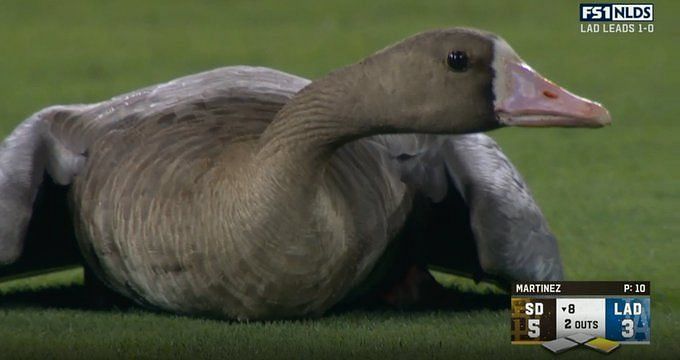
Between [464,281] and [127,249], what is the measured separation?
5.14 feet

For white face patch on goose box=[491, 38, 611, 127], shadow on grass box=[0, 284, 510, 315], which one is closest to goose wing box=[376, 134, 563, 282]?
shadow on grass box=[0, 284, 510, 315]

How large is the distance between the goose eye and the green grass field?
0.84 metres

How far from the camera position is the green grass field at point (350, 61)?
17.1 feet

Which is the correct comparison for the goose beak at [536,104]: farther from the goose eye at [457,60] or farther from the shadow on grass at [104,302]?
the shadow on grass at [104,302]

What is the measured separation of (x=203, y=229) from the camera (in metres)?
5.25

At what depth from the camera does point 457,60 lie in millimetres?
4930

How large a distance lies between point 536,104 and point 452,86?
0.25 metres

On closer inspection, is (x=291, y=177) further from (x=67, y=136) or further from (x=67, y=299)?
(x=67, y=299)

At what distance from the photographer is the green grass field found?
5.21m

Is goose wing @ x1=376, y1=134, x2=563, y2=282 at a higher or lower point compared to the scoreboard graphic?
higher

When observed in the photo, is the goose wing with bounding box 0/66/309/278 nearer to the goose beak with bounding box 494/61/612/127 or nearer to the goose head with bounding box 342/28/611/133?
the goose head with bounding box 342/28/611/133

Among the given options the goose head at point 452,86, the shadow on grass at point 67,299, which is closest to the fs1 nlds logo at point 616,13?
the goose head at point 452,86

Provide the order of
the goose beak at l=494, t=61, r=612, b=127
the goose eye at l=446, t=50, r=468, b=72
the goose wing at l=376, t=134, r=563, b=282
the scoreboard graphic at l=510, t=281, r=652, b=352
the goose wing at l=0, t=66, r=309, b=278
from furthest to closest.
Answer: the goose wing at l=376, t=134, r=563, b=282 < the goose wing at l=0, t=66, r=309, b=278 < the scoreboard graphic at l=510, t=281, r=652, b=352 < the goose eye at l=446, t=50, r=468, b=72 < the goose beak at l=494, t=61, r=612, b=127

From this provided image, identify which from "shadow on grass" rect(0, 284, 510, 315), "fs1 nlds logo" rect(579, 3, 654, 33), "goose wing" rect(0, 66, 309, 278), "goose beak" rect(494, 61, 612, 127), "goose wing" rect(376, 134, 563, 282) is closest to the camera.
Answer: "goose beak" rect(494, 61, 612, 127)
